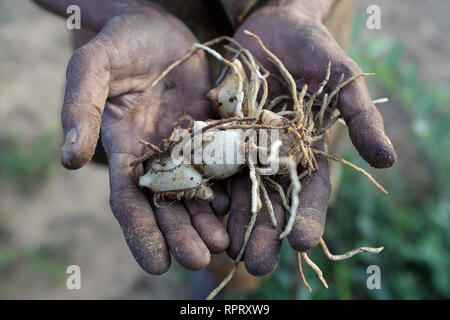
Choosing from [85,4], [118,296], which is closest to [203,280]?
[118,296]

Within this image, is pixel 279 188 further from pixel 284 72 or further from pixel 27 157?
pixel 27 157

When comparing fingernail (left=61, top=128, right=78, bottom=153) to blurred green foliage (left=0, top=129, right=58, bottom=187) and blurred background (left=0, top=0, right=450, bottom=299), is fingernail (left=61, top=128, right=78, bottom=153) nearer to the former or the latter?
blurred background (left=0, top=0, right=450, bottom=299)

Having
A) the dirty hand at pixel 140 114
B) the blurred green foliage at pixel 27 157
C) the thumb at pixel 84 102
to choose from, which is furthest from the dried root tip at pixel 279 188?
the blurred green foliage at pixel 27 157

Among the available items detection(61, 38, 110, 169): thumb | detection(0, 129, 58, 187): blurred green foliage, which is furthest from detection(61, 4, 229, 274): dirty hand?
detection(0, 129, 58, 187): blurred green foliage

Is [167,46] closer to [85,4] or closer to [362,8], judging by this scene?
[85,4]

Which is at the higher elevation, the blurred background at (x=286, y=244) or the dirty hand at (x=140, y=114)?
the dirty hand at (x=140, y=114)

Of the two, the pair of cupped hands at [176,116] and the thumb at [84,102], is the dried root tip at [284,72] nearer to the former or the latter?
the pair of cupped hands at [176,116]

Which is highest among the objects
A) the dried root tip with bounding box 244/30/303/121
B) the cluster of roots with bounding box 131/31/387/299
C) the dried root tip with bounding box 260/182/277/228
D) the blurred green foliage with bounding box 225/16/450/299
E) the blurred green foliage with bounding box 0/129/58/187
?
the dried root tip with bounding box 244/30/303/121
